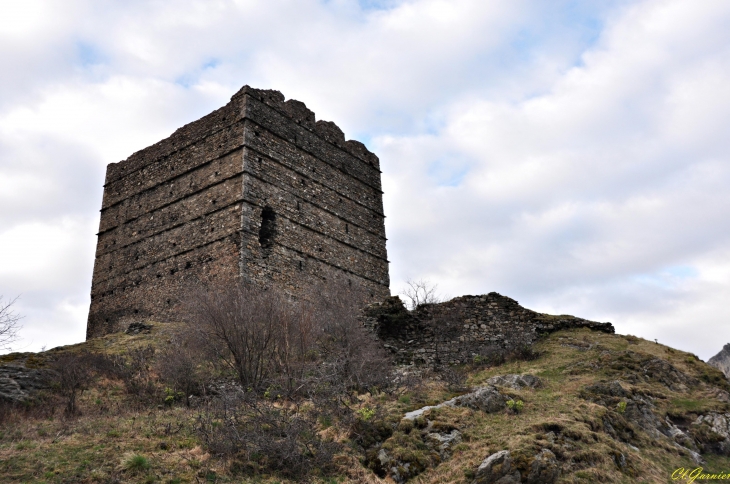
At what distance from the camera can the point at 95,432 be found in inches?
427

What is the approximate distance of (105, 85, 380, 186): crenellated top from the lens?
22.3 m

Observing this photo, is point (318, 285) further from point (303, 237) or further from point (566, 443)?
point (566, 443)

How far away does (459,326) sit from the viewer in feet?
58.2

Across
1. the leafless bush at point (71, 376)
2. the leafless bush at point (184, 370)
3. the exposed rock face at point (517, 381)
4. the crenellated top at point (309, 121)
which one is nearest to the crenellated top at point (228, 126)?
the crenellated top at point (309, 121)

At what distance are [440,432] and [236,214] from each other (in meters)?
11.5

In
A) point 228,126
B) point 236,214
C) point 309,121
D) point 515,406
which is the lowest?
point 515,406

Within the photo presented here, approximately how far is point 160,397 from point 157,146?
12451 millimetres

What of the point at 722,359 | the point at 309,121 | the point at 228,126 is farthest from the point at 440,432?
the point at 309,121

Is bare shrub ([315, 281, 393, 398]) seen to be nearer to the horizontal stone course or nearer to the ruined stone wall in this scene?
the ruined stone wall

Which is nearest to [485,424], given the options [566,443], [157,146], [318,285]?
[566,443]

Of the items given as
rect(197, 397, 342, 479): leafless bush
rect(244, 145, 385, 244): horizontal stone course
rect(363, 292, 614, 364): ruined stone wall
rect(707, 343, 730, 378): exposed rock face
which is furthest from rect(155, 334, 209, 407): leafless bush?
rect(707, 343, 730, 378): exposed rock face

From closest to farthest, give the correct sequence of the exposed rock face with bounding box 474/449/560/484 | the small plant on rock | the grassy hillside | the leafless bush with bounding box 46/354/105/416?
the exposed rock face with bounding box 474/449/560/484, the grassy hillside, the small plant on rock, the leafless bush with bounding box 46/354/105/416

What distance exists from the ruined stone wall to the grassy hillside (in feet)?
7.86

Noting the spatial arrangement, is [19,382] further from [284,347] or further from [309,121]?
[309,121]
